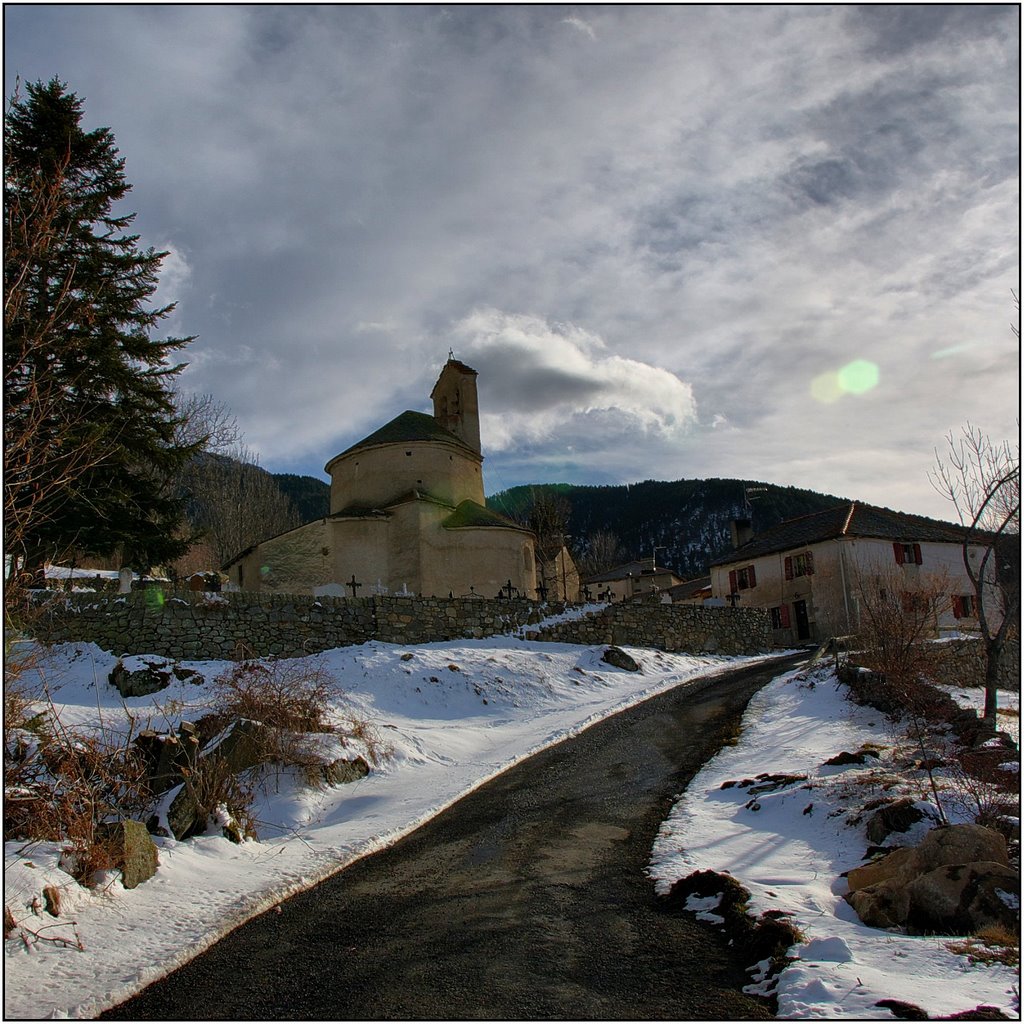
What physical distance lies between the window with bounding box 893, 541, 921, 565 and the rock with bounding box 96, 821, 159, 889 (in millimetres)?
36098

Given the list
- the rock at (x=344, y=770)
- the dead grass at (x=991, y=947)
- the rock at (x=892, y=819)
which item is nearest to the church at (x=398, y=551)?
the rock at (x=344, y=770)

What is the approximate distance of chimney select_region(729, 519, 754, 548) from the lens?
4525 centimetres

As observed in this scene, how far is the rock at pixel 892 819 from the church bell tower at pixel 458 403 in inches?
1152

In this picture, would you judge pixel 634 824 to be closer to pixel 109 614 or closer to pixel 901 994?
pixel 901 994

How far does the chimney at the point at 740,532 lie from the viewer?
45250 millimetres

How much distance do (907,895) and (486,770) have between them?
7.17 meters

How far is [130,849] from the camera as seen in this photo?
693cm

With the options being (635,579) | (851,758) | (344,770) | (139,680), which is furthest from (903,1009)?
(635,579)

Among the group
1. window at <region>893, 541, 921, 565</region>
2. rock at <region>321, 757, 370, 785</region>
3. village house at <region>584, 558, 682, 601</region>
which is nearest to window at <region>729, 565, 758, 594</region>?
window at <region>893, 541, 921, 565</region>

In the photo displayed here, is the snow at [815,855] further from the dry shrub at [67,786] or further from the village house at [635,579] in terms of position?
the village house at [635,579]

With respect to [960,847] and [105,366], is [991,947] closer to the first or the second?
[960,847]

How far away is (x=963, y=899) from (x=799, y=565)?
107ft

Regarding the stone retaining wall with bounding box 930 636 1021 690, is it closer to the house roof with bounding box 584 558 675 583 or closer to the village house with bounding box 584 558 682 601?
the village house with bounding box 584 558 682 601

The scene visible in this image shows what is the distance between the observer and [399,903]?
22.4 feet
